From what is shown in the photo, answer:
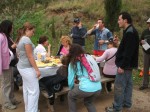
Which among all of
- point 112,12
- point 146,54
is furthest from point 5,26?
point 112,12

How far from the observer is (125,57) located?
15.7ft

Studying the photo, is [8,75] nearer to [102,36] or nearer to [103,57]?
[103,57]

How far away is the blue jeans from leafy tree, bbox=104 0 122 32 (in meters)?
5.88

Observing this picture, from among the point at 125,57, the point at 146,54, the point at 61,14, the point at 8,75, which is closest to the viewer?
the point at 125,57

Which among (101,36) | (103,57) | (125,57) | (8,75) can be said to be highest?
(101,36)

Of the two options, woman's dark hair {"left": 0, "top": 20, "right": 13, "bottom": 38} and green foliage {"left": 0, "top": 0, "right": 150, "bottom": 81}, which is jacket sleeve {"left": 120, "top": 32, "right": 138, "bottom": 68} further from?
green foliage {"left": 0, "top": 0, "right": 150, "bottom": 81}

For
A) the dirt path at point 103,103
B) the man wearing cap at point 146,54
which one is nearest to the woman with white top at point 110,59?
the dirt path at point 103,103

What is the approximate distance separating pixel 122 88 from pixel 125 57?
2.13ft

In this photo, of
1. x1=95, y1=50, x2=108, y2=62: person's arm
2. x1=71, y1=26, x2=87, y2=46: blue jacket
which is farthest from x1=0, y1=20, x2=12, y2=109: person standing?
x1=71, y1=26, x2=87, y2=46: blue jacket

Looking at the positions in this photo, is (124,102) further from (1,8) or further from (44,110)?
(1,8)

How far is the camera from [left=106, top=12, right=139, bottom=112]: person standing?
473cm

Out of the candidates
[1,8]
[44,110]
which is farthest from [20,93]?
[1,8]

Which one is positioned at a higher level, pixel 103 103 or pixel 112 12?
pixel 112 12

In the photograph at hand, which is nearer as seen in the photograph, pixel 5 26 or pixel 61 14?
pixel 5 26
